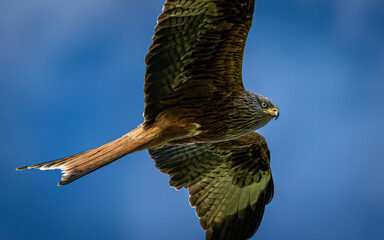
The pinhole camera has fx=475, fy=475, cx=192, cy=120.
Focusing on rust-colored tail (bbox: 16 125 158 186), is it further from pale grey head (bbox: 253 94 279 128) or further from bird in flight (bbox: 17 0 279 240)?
pale grey head (bbox: 253 94 279 128)

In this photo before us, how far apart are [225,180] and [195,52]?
67.6 inches

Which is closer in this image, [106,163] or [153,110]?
[106,163]

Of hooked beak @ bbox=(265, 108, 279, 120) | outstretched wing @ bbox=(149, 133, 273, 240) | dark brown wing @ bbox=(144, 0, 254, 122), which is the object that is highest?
dark brown wing @ bbox=(144, 0, 254, 122)

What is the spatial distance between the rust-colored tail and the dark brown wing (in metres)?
0.25

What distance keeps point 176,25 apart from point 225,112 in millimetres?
943

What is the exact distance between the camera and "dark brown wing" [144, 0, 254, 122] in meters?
3.60

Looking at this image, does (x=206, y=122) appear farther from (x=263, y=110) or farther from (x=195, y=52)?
(x=195, y=52)

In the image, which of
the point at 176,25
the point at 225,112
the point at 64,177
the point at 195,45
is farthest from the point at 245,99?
the point at 64,177

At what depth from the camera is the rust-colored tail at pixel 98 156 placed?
3389mm

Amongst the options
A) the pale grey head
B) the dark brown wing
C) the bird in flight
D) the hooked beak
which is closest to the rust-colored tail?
the bird in flight

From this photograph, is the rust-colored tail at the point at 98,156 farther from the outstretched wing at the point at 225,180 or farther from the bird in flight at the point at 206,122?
the outstretched wing at the point at 225,180

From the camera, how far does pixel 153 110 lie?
13.4ft

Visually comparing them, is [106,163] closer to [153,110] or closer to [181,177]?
[153,110]

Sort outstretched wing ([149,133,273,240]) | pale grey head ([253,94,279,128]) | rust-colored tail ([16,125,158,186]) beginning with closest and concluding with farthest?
rust-colored tail ([16,125,158,186])
pale grey head ([253,94,279,128])
outstretched wing ([149,133,273,240])
